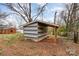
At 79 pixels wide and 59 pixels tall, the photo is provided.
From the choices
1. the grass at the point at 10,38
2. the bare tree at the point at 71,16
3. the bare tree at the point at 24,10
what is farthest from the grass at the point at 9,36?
the bare tree at the point at 71,16

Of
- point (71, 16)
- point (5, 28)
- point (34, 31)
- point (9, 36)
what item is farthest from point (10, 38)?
point (71, 16)

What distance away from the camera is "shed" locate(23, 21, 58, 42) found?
8.05 ft

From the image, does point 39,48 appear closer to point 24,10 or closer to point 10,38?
point 10,38

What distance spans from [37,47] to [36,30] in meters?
0.20

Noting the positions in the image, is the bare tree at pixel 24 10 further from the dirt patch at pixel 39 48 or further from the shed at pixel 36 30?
the dirt patch at pixel 39 48

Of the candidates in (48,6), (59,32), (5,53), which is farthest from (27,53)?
(48,6)

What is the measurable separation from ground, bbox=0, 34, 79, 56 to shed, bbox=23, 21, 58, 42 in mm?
58

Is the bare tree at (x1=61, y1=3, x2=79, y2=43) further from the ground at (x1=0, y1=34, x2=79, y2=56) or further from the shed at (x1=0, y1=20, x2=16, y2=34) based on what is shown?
the shed at (x1=0, y1=20, x2=16, y2=34)

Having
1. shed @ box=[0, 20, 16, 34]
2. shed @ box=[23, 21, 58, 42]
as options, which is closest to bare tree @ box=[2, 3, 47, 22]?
shed @ box=[23, 21, 58, 42]

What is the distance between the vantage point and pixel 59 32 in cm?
245

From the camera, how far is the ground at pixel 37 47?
2455 mm

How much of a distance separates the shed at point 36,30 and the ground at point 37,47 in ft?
0.19

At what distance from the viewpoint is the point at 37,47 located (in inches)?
97.0

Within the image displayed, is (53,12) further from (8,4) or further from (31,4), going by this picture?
(8,4)
